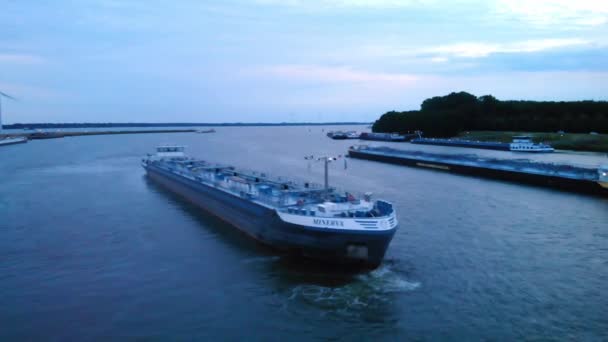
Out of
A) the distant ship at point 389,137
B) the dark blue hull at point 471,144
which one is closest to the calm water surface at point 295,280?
the dark blue hull at point 471,144

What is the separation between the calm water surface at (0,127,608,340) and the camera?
1396 cm

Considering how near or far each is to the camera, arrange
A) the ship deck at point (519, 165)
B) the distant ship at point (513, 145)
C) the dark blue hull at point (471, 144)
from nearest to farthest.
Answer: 1. the ship deck at point (519, 165)
2. the distant ship at point (513, 145)
3. the dark blue hull at point (471, 144)

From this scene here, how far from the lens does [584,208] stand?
30047 millimetres

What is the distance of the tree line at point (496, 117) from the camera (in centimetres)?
9719

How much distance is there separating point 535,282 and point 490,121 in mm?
103775

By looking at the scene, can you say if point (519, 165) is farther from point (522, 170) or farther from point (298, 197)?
point (298, 197)

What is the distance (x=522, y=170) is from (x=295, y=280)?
3290cm

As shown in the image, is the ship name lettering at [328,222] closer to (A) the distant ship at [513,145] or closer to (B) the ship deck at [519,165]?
(B) the ship deck at [519,165]

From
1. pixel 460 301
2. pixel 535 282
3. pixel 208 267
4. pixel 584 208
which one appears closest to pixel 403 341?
pixel 460 301

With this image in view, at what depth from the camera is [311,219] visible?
17875 millimetres

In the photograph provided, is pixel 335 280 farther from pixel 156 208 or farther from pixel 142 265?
pixel 156 208

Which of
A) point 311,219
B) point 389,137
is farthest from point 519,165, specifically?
point 389,137

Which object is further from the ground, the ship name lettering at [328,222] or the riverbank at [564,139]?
the riverbank at [564,139]

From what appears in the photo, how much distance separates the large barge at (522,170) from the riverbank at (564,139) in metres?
34.2
